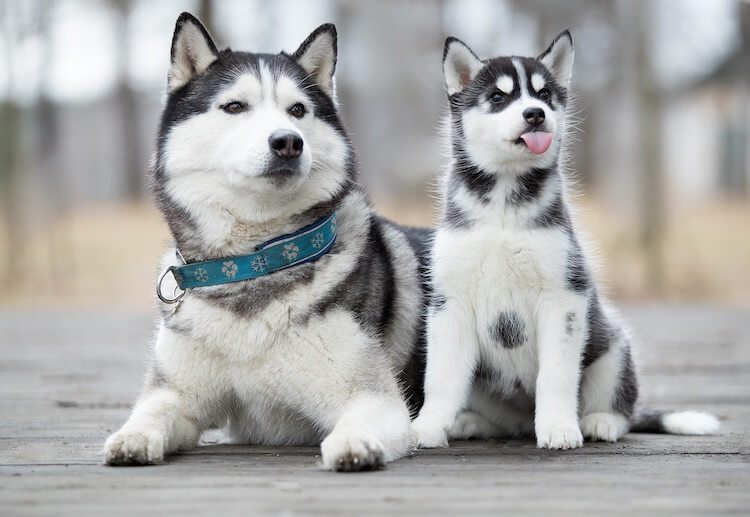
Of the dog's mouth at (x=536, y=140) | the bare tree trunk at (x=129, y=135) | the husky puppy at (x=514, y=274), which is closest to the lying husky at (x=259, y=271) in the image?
the husky puppy at (x=514, y=274)

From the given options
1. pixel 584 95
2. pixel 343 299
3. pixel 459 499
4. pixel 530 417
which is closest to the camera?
pixel 459 499

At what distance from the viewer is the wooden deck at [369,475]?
2162 millimetres

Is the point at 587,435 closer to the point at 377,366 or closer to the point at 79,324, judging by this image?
the point at 377,366

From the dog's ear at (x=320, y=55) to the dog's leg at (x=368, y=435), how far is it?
1.09 meters

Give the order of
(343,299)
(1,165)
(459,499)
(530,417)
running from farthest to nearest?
1. (1,165)
2. (530,417)
3. (343,299)
4. (459,499)

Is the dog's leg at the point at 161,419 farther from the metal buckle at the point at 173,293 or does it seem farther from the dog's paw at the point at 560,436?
the dog's paw at the point at 560,436

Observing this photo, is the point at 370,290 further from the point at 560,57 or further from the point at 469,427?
the point at 560,57

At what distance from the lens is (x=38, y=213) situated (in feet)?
37.6

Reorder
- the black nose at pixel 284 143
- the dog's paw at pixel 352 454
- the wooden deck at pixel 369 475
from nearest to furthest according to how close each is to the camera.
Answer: the wooden deck at pixel 369 475 → the dog's paw at pixel 352 454 → the black nose at pixel 284 143

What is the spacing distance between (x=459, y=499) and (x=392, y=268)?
1.28 meters

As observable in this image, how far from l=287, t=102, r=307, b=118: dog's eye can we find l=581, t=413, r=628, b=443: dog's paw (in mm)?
1388

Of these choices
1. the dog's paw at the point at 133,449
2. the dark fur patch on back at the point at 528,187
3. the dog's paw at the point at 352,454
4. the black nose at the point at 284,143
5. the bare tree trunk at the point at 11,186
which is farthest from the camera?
the bare tree trunk at the point at 11,186

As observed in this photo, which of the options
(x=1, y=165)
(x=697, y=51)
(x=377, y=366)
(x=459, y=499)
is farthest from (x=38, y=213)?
(x=459, y=499)

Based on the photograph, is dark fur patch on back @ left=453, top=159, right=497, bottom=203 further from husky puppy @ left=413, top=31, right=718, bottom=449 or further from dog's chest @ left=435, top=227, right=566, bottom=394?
dog's chest @ left=435, top=227, right=566, bottom=394
